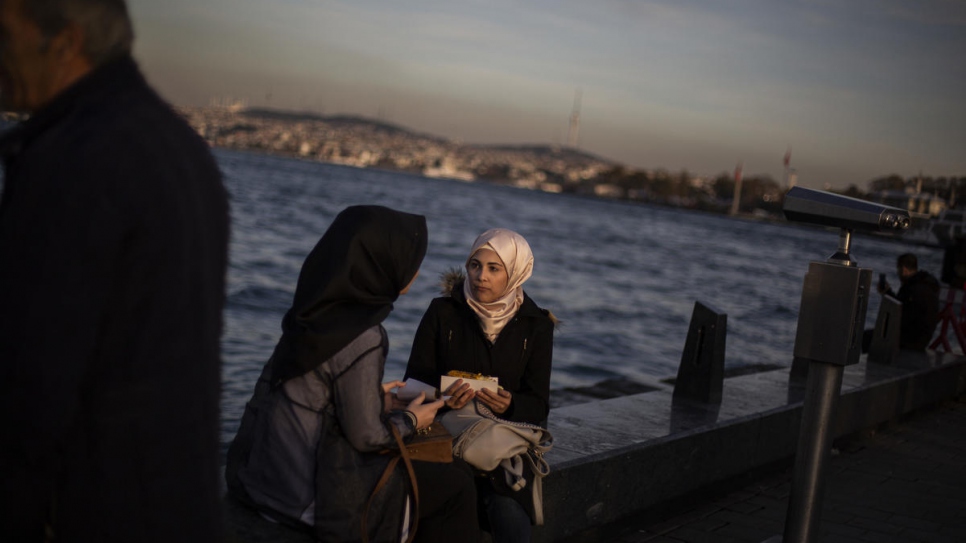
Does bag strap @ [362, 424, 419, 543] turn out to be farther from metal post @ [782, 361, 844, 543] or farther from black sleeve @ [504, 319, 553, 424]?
metal post @ [782, 361, 844, 543]

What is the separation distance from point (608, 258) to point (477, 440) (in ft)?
157

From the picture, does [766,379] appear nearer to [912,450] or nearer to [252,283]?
[912,450]

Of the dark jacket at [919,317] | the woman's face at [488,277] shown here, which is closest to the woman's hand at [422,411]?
the woman's face at [488,277]

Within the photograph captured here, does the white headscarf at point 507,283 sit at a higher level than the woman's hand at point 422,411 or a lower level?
higher

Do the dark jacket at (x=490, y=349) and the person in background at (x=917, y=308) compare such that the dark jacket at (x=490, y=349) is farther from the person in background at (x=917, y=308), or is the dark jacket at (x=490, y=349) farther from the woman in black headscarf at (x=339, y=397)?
the person in background at (x=917, y=308)

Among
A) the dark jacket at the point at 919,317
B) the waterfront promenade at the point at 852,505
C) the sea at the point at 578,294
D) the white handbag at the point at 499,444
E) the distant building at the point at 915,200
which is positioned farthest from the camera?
the sea at the point at 578,294

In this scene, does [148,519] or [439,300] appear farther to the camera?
[439,300]

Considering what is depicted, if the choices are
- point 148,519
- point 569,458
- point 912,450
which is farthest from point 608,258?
point 148,519

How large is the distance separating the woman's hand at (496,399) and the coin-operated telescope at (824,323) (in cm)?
144

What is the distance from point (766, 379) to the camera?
8.34 metres

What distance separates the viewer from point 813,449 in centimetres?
473

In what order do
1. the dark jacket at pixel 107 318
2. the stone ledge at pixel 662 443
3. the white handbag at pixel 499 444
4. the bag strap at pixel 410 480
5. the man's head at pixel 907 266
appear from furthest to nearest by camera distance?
1. the man's head at pixel 907 266
2. the stone ledge at pixel 662 443
3. the white handbag at pixel 499 444
4. the bag strap at pixel 410 480
5. the dark jacket at pixel 107 318

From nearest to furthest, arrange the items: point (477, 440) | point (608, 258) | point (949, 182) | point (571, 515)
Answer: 1. point (477, 440)
2. point (571, 515)
3. point (949, 182)
4. point (608, 258)

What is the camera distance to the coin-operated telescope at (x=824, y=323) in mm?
4574
